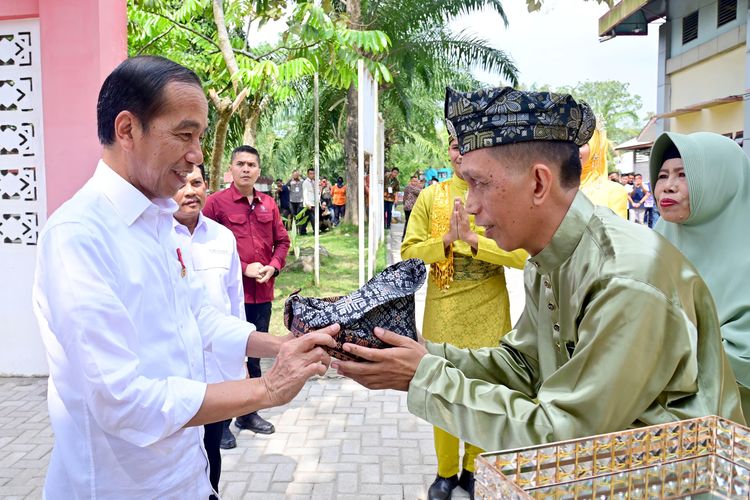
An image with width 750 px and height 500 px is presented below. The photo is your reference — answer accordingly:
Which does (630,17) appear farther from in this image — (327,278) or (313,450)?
(313,450)

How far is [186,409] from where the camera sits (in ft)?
5.33

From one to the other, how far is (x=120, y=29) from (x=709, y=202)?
5.24 meters

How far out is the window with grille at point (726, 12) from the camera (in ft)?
48.8

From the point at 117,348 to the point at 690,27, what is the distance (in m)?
19.4

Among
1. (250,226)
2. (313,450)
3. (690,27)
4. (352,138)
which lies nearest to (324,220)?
(352,138)

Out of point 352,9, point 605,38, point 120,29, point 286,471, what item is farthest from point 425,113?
point 286,471

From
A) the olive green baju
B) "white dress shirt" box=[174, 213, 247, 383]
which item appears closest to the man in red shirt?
"white dress shirt" box=[174, 213, 247, 383]

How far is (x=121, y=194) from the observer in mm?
1747

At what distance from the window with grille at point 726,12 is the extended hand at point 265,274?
14.6 metres

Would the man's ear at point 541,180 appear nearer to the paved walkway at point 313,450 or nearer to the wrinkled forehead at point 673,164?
the wrinkled forehead at point 673,164

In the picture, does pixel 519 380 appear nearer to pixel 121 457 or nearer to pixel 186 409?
pixel 186 409

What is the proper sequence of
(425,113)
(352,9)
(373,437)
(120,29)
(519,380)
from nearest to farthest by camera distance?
(519,380), (373,437), (120,29), (352,9), (425,113)

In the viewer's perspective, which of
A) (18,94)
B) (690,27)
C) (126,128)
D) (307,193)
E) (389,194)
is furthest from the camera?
(389,194)

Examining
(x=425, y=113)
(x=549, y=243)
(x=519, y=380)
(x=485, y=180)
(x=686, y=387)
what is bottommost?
(x=519, y=380)
